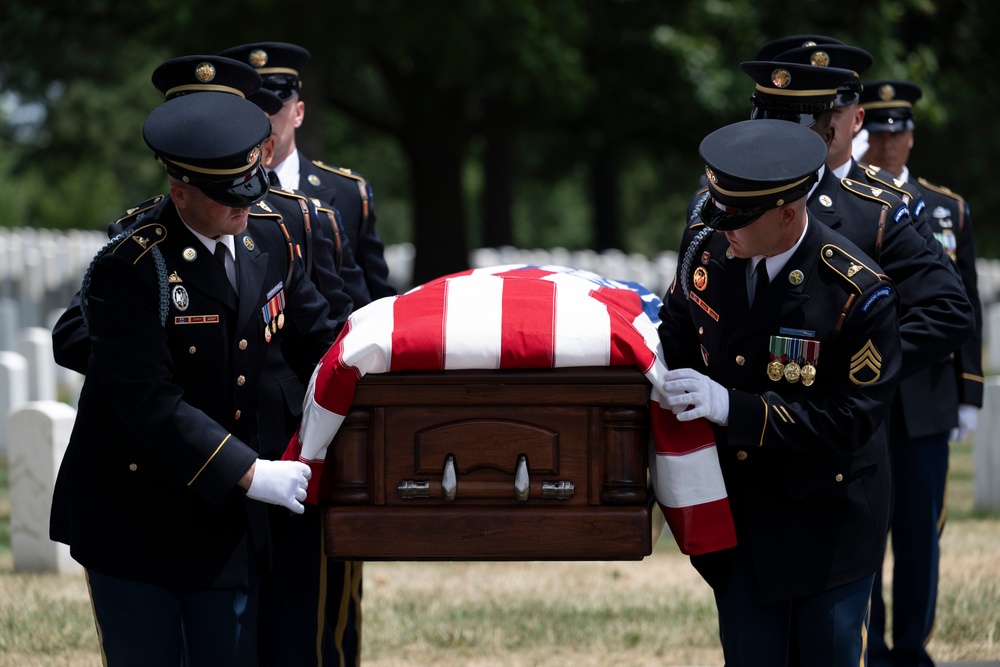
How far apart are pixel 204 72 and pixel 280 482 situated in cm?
112

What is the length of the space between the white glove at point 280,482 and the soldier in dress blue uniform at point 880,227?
1594mm

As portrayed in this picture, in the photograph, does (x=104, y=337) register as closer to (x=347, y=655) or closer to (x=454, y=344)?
(x=454, y=344)

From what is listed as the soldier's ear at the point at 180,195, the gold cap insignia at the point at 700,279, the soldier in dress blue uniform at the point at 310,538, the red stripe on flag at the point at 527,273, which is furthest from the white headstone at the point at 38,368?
the gold cap insignia at the point at 700,279

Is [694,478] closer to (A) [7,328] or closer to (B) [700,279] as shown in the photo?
(B) [700,279]

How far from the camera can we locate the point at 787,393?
351 cm

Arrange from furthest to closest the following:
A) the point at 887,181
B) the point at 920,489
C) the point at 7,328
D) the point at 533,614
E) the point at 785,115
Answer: the point at 7,328 < the point at 533,614 < the point at 920,489 < the point at 887,181 < the point at 785,115

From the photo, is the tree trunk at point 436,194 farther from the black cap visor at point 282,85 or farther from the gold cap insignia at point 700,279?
the gold cap insignia at point 700,279

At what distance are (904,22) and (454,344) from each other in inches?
669

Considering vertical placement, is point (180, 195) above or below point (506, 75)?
above

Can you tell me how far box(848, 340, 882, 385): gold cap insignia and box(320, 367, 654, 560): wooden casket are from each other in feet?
1.62

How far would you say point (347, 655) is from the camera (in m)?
4.62

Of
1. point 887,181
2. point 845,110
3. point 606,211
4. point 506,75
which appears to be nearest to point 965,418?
point 887,181

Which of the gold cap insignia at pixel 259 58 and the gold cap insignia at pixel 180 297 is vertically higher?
the gold cap insignia at pixel 259 58

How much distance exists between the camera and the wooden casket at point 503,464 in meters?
3.50
